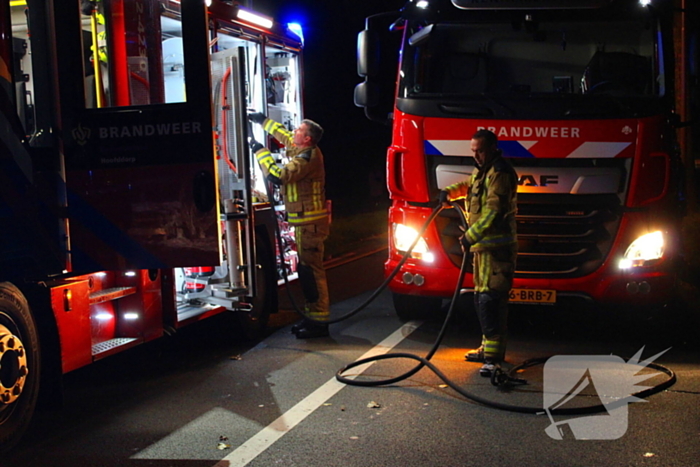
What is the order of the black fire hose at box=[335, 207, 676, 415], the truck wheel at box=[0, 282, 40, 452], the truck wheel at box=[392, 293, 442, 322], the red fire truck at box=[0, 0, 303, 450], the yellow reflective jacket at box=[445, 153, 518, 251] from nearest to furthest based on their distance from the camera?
the truck wheel at box=[0, 282, 40, 452] → the red fire truck at box=[0, 0, 303, 450] → the black fire hose at box=[335, 207, 676, 415] → the yellow reflective jacket at box=[445, 153, 518, 251] → the truck wheel at box=[392, 293, 442, 322]

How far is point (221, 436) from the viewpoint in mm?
4918

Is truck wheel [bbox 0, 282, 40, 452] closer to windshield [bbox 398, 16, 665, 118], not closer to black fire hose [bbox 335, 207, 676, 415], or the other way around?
black fire hose [bbox 335, 207, 676, 415]

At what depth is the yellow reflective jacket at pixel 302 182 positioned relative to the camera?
7527mm

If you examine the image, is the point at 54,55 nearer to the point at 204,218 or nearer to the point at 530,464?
the point at 204,218

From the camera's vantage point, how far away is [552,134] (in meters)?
7.11

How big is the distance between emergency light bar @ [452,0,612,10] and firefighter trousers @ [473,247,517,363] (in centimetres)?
227

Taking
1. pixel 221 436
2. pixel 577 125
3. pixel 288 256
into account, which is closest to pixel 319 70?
pixel 288 256

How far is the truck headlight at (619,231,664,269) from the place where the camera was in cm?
707

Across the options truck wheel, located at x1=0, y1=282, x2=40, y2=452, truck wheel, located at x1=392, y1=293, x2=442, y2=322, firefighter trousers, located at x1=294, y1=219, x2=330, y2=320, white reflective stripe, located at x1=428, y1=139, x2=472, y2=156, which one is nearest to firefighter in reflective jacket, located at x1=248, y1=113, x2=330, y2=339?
firefighter trousers, located at x1=294, y1=219, x2=330, y2=320

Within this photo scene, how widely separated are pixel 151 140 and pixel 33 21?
3.11ft

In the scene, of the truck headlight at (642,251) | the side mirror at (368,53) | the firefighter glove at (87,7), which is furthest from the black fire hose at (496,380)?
the firefighter glove at (87,7)

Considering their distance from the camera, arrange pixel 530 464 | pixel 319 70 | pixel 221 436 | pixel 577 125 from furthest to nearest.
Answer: pixel 319 70 → pixel 577 125 → pixel 221 436 → pixel 530 464
